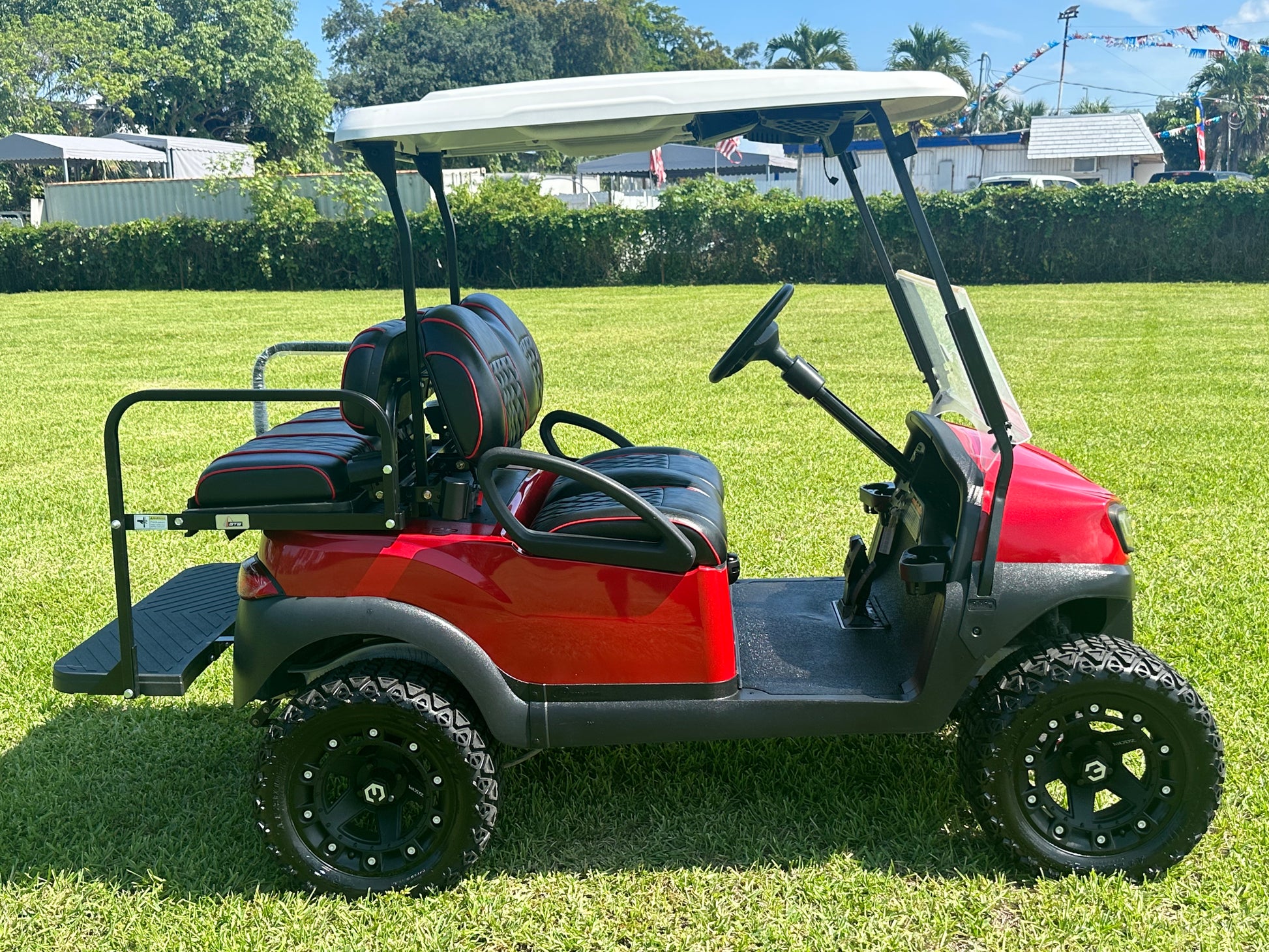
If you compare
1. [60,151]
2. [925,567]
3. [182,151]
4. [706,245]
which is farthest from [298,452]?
[182,151]

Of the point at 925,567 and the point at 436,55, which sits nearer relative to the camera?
the point at 925,567

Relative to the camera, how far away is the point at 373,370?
8.22 ft

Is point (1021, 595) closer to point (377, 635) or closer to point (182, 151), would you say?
point (377, 635)

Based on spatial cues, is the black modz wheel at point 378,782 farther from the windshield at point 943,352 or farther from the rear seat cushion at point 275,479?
the windshield at point 943,352

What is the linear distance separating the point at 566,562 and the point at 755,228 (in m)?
16.4

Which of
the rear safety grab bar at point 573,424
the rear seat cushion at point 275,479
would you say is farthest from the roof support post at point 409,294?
the rear safety grab bar at point 573,424

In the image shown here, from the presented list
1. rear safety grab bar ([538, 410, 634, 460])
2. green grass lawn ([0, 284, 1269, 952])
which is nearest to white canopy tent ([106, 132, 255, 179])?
green grass lawn ([0, 284, 1269, 952])

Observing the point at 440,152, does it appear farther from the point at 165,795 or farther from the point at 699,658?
the point at 165,795

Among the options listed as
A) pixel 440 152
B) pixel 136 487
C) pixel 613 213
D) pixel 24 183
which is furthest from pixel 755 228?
pixel 24 183

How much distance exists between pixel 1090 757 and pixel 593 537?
117 centimetres

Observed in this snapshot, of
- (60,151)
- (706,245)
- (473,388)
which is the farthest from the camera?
(60,151)

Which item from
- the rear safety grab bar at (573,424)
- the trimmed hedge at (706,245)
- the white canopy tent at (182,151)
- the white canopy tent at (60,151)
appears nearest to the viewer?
the rear safety grab bar at (573,424)

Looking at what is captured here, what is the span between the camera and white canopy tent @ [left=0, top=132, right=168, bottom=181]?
91.8 ft

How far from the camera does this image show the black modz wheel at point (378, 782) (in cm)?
235
